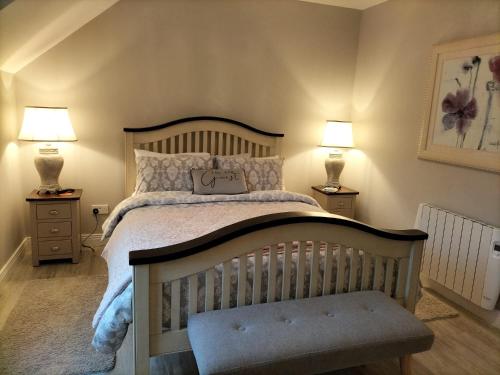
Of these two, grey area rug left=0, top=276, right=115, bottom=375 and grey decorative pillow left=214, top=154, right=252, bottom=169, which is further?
grey decorative pillow left=214, top=154, right=252, bottom=169

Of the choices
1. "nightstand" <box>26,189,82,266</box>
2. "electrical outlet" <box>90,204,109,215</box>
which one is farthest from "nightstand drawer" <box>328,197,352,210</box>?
"nightstand" <box>26,189,82,266</box>

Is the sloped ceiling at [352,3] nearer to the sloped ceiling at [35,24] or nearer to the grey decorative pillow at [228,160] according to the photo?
the grey decorative pillow at [228,160]

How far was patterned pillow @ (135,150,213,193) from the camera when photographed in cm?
307

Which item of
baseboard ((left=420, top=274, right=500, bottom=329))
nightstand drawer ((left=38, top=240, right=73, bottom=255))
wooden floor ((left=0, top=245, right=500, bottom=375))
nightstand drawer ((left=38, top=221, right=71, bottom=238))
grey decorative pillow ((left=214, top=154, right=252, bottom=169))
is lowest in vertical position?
wooden floor ((left=0, top=245, right=500, bottom=375))

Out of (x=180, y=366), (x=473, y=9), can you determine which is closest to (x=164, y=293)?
(x=180, y=366)

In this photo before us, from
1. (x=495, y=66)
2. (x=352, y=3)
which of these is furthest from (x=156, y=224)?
(x=352, y=3)

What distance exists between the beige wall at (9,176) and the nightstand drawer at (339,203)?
2.76 metres

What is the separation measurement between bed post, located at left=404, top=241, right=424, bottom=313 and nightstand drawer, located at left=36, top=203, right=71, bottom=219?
2555 mm

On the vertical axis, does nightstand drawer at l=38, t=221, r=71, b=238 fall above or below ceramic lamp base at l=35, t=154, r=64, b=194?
below

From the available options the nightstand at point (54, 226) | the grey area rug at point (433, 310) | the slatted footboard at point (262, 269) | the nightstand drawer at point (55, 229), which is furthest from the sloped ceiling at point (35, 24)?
the grey area rug at point (433, 310)

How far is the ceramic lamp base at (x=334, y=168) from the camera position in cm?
383

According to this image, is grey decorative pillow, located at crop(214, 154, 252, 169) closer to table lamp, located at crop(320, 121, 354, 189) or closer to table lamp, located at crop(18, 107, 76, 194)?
table lamp, located at crop(320, 121, 354, 189)

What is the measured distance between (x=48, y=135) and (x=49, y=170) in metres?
0.29

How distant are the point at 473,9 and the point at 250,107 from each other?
1970 mm
